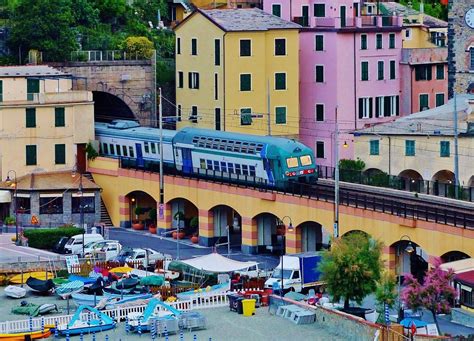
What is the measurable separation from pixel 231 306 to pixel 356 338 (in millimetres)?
9117

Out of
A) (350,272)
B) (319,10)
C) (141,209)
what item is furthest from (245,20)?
(350,272)

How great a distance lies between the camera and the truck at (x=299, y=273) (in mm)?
91750

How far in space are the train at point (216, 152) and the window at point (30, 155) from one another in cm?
512

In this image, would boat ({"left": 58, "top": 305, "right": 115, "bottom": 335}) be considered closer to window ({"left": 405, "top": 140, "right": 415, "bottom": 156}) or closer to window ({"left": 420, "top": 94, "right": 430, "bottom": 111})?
window ({"left": 405, "top": 140, "right": 415, "bottom": 156})

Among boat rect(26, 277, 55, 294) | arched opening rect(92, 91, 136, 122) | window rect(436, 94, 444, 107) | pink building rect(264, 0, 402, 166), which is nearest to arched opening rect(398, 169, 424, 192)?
pink building rect(264, 0, 402, 166)

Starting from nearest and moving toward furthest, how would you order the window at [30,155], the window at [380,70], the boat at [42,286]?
1. the boat at [42,286]
2. the window at [30,155]
3. the window at [380,70]

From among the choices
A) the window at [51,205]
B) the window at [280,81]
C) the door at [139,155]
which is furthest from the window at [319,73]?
the window at [51,205]

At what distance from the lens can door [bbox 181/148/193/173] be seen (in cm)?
11181

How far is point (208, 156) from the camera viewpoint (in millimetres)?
110312

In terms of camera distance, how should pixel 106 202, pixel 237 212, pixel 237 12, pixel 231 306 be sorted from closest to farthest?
pixel 231 306 → pixel 237 212 → pixel 106 202 → pixel 237 12

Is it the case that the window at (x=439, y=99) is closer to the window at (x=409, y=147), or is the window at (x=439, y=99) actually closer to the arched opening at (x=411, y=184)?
the window at (x=409, y=147)

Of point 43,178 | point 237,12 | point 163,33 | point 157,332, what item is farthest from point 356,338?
point 163,33

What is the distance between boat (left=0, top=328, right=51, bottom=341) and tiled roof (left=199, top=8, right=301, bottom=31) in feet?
135

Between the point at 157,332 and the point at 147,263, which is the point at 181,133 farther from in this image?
the point at 157,332
